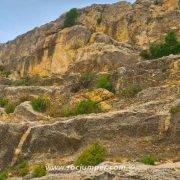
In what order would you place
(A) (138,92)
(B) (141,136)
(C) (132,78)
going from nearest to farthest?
1. (B) (141,136)
2. (A) (138,92)
3. (C) (132,78)

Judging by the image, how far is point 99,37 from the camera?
68188mm

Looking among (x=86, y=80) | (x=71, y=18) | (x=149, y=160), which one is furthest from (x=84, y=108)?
(x=71, y=18)

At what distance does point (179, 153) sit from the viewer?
115 ft

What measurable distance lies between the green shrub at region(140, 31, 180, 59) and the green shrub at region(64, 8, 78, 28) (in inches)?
662

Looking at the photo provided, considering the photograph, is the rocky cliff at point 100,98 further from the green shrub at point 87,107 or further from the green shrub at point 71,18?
the green shrub at point 71,18

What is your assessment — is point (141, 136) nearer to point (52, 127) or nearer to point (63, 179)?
point (52, 127)

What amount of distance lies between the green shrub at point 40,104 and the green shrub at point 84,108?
3657 mm

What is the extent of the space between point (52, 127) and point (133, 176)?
15.1 meters

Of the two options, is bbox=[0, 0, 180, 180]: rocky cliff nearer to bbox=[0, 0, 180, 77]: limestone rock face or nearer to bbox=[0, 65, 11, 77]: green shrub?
bbox=[0, 0, 180, 77]: limestone rock face

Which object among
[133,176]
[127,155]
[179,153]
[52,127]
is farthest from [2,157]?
[133,176]

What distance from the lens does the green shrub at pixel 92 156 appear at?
35.7 meters

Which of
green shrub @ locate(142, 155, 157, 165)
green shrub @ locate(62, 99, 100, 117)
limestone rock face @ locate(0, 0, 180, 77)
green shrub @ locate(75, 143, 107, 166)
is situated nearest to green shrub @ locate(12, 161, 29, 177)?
green shrub @ locate(75, 143, 107, 166)

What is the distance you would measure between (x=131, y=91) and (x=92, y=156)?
11.3 meters

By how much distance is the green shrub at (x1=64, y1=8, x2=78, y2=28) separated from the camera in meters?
75.9
